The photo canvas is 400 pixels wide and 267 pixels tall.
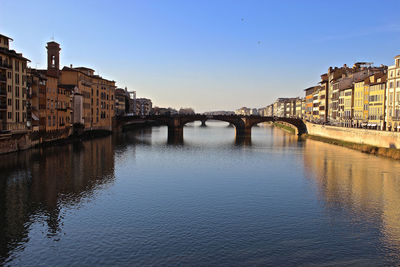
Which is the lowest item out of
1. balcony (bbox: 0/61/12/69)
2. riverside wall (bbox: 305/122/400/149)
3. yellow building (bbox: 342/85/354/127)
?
riverside wall (bbox: 305/122/400/149)

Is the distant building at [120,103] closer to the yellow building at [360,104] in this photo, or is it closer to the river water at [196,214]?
the yellow building at [360,104]

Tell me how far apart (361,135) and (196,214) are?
4481 centimetres

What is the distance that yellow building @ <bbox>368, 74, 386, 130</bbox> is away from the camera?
212 feet

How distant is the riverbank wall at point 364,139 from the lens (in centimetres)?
5028

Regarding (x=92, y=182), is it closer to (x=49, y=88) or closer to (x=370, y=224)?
(x=370, y=224)

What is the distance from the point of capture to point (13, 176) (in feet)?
114

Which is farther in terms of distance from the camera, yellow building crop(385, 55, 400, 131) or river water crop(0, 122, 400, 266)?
yellow building crop(385, 55, 400, 131)

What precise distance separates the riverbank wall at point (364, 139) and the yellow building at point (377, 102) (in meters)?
3.92

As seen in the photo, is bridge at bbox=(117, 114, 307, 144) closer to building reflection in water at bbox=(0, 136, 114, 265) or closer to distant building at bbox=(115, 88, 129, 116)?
distant building at bbox=(115, 88, 129, 116)

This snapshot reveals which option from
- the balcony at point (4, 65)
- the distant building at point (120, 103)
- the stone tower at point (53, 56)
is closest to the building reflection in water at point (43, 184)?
the balcony at point (4, 65)

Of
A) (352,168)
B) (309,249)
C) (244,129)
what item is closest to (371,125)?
(352,168)

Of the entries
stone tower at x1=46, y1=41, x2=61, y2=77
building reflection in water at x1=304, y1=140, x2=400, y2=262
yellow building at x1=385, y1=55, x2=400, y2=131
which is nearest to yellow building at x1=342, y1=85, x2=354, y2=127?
yellow building at x1=385, y1=55, x2=400, y2=131

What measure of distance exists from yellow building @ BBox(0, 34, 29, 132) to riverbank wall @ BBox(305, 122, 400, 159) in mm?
45870

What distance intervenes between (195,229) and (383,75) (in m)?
60.4
